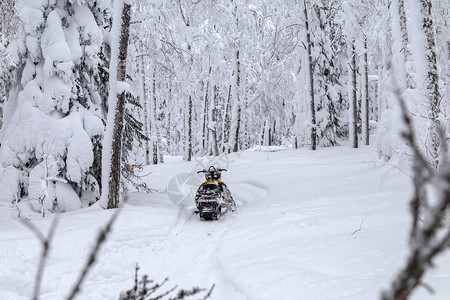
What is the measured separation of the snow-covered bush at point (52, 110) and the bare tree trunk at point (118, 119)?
89 centimetres

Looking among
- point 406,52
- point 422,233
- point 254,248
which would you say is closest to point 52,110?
point 254,248

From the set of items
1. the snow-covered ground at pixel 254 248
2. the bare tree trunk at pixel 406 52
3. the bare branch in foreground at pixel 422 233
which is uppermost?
the bare tree trunk at pixel 406 52

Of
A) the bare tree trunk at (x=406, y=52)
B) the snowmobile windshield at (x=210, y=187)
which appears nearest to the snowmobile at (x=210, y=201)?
the snowmobile windshield at (x=210, y=187)

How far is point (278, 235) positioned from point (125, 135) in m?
7.51

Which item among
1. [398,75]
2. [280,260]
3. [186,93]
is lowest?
[280,260]

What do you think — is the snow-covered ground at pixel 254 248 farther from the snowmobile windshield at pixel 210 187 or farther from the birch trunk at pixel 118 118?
the snowmobile windshield at pixel 210 187

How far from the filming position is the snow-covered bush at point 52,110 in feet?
34.1

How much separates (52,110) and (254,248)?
23.8 feet

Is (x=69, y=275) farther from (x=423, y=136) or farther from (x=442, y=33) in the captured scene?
(x=442, y=33)

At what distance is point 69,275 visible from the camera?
6609 mm

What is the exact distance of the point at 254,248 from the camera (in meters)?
6.94

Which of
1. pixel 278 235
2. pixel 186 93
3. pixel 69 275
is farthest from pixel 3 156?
pixel 186 93

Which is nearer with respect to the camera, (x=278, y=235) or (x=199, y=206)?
(x=278, y=235)

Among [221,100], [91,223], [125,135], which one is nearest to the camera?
[91,223]
